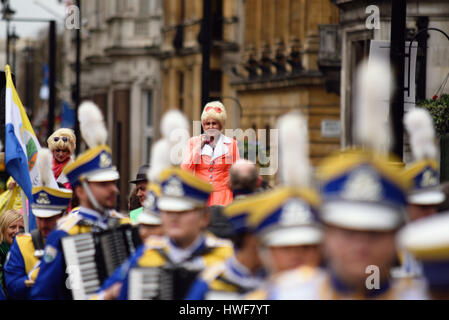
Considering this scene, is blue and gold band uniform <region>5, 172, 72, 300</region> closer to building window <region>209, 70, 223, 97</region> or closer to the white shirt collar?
the white shirt collar

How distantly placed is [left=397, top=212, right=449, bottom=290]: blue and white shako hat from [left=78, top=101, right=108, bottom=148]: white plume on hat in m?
3.63

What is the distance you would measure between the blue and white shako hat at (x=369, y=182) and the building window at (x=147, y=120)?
141 ft

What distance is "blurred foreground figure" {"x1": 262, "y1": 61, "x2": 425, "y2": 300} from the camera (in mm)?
5148

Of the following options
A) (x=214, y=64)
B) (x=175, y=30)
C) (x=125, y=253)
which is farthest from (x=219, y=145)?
(x=175, y=30)

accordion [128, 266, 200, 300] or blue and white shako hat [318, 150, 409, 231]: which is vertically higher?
blue and white shako hat [318, 150, 409, 231]

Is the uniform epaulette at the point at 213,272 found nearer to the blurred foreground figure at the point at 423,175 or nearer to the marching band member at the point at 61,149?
the blurred foreground figure at the point at 423,175

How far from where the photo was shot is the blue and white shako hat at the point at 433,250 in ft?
15.8

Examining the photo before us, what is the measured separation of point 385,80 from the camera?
5.22 metres

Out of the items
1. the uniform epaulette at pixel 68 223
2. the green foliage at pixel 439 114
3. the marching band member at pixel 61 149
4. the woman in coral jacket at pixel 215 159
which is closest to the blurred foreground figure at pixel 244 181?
the uniform epaulette at pixel 68 223

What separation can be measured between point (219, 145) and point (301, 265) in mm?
6615

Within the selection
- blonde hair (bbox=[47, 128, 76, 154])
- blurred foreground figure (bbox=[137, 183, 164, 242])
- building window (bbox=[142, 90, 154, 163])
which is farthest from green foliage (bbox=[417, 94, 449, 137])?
building window (bbox=[142, 90, 154, 163])

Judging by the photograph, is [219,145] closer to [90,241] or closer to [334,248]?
[90,241]

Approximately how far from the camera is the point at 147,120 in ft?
163
